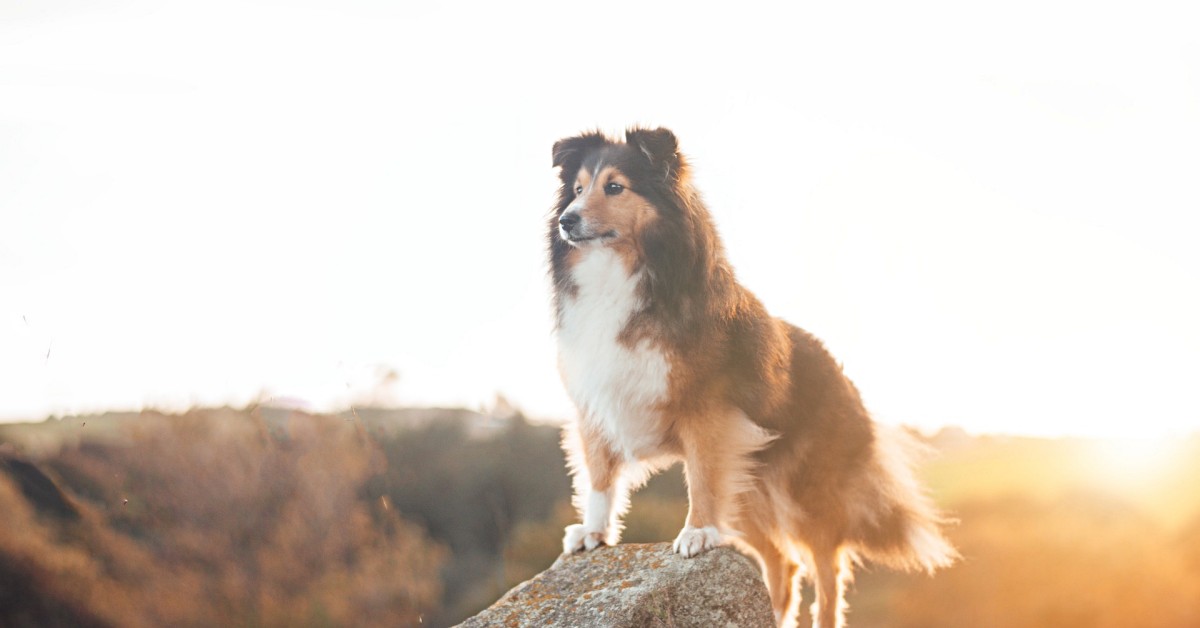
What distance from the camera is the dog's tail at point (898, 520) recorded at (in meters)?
5.16

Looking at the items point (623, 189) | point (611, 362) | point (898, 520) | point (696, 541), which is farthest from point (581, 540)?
point (898, 520)

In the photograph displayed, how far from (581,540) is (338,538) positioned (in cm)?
515

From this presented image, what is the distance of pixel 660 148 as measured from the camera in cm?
448

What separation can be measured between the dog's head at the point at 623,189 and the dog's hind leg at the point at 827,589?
6.64ft

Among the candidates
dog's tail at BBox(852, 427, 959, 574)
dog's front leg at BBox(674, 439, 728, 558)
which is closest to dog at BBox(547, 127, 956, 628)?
dog's front leg at BBox(674, 439, 728, 558)

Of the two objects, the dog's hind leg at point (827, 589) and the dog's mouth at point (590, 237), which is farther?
the dog's hind leg at point (827, 589)

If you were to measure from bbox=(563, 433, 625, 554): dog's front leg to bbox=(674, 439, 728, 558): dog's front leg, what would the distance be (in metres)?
0.47

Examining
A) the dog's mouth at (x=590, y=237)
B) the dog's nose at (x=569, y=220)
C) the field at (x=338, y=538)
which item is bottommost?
the field at (x=338, y=538)

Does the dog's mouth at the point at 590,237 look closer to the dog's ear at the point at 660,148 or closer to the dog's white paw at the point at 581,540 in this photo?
the dog's ear at the point at 660,148

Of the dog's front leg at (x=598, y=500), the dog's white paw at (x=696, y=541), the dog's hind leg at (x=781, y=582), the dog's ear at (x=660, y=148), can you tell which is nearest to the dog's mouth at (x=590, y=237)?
the dog's ear at (x=660, y=148)

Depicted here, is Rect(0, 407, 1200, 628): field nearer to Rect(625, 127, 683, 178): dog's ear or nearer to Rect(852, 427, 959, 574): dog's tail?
Rect(852, 427, 959, 574): dog's tail

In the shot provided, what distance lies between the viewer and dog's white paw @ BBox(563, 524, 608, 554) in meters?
4.55

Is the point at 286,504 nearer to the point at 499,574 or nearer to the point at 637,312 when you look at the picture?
the point at 499,574

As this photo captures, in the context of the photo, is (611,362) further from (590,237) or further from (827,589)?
(827,589)
